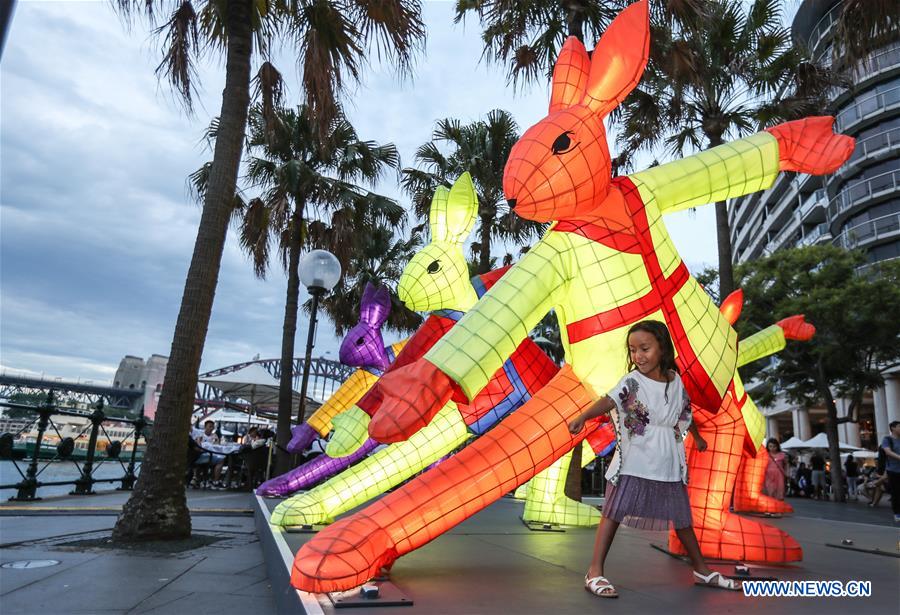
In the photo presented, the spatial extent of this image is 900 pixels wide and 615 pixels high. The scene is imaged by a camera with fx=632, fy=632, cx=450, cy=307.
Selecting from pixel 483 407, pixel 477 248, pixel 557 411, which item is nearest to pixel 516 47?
pixel 483 407

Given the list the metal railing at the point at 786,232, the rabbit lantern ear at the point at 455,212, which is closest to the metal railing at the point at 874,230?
the metal railing at the point at 786,232

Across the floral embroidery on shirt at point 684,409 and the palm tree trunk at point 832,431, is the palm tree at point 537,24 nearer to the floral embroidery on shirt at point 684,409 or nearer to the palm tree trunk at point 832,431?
the floral embroidery on shirt at point 684,409

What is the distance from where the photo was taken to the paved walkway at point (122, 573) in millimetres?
3043

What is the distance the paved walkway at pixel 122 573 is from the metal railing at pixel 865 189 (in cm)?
3052

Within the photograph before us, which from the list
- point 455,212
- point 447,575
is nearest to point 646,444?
point 447,575

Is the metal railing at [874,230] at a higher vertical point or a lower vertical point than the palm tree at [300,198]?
higher

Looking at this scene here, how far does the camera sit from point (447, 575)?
317cm

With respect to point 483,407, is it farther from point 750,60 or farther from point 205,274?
point 750,60

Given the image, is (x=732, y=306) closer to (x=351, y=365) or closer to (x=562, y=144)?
(x=562, y=144)

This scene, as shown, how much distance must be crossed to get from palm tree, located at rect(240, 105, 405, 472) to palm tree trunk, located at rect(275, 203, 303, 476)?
0.02 m

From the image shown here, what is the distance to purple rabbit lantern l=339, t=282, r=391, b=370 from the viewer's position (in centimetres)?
774

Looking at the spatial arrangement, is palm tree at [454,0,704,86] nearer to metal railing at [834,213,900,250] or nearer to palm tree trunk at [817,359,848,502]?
palm tree trunk at [817,359,848,502]

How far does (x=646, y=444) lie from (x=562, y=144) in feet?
4.76

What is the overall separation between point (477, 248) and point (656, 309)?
42.0ft
